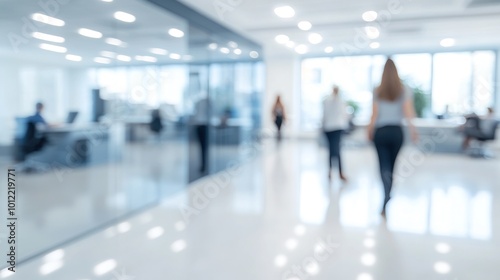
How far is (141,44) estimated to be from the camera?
4574 mm

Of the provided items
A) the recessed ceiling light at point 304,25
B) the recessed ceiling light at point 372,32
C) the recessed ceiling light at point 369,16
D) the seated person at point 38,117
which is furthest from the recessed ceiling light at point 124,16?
the recessed ceiling light at point 372,32

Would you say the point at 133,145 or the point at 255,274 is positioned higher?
the point at 133,145

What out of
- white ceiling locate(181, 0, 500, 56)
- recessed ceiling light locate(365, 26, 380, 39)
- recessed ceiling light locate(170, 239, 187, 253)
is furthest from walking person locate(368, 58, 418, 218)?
recessed ceiling light locate(365, 26, 380, 39)

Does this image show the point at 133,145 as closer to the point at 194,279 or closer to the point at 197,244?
the point at 197,244

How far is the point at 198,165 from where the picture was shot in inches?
253

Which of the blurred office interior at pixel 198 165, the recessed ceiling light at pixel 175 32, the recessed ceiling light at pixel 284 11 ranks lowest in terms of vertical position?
the blurred office interior at pixel 198 165

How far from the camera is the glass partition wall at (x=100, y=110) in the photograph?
3.36m

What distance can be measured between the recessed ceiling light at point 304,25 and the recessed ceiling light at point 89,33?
14.2 ft

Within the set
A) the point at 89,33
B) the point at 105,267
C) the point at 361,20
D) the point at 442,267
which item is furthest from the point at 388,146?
the point at 361,20

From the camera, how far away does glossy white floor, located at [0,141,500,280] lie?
2979mm

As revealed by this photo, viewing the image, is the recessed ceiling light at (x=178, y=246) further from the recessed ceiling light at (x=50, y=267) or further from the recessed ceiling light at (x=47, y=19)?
the recessed ceiling light at (x=47, y=19)

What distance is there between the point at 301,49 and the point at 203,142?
6.01 meters

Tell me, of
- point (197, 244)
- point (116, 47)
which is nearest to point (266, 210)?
point (197, 244)

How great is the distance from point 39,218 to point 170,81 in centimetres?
221
